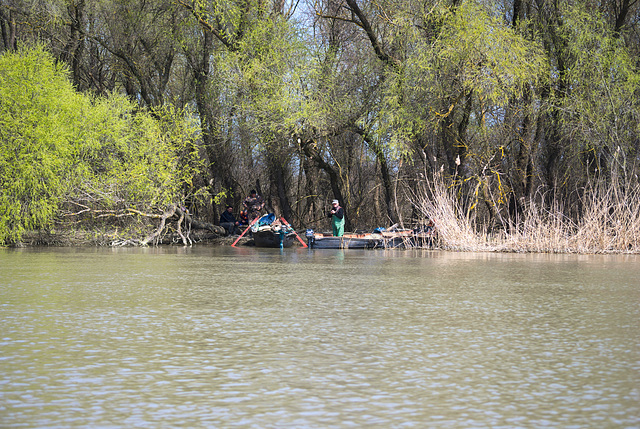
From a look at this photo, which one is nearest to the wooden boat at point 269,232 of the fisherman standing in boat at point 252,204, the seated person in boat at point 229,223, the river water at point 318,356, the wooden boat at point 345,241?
the wooden boat at point 345,241

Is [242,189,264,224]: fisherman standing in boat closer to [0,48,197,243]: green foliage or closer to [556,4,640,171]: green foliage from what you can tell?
[0,48,197,243]: green foliage

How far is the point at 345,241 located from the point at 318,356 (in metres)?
21.5

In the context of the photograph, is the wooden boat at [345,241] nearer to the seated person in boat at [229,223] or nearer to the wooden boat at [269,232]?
the wooden boat at [269,232]

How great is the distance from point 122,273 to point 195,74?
22071 mm

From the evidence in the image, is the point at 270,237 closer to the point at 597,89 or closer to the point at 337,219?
the point at 337,219

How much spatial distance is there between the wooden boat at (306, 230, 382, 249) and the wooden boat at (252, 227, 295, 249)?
3.17ft

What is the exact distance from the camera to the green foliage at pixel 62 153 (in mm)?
26078

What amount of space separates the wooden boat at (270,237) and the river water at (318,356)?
1676cm

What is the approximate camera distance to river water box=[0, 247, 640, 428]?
370 cm

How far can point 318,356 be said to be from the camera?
5.17 metres

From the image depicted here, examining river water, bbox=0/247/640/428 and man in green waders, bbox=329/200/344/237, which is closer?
river water, bbox=0/247/640/428

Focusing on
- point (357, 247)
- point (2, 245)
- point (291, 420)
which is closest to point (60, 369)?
point (291, 420)

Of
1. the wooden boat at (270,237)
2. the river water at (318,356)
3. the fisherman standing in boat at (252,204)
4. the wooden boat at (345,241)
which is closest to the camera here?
the river water at (318,356)

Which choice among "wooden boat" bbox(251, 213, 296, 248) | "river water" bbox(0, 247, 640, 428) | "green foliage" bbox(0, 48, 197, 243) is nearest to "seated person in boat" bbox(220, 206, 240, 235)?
"wooden boat" bbox(251, 213, 296, 248)
